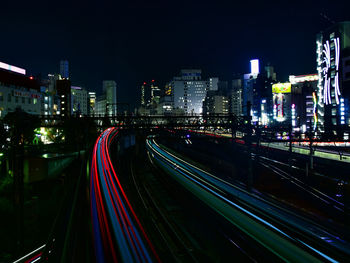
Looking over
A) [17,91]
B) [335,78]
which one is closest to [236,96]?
[335,78]

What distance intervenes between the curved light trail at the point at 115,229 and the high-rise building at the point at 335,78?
55.8 metres

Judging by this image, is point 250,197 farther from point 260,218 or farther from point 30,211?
point 30,211

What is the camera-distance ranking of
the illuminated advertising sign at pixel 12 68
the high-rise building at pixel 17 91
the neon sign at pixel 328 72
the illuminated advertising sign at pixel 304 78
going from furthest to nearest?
the illuminated advertising sign at pixel 304 78 < the neon sign at pixel 328 72 < the illuminated advertising sign at pixel 12 68 < the high-rise building at pixel 17 91

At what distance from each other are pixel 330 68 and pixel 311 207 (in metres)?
52.4

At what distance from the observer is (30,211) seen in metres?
21.5

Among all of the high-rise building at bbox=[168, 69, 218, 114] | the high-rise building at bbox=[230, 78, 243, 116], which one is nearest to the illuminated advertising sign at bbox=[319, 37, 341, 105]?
the high-rise building at bbox=[230, 78, 243, 116]

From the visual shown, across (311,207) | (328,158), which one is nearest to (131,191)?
(311,207)

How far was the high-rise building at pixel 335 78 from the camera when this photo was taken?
57.7 metres

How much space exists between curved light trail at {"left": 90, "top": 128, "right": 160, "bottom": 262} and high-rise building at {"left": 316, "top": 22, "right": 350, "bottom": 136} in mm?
55752

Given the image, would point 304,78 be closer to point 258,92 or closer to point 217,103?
point 258,92

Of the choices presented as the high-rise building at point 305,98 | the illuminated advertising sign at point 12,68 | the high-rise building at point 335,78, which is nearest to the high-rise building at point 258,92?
the high-rise building at point 305,98

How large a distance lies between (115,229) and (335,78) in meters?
64.6

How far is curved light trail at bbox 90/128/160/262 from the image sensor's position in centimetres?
837

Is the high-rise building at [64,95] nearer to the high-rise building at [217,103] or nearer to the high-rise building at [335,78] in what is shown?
the high-rise building at [335,78]
